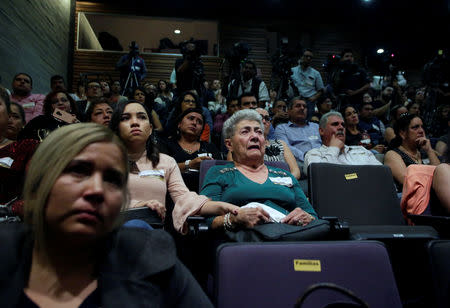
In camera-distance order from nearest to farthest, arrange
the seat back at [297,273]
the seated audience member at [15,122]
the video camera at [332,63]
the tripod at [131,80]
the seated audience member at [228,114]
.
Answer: the seat back at [297,273] < the seated audience member at [15,122] < the seated audience member at [228,114] < the video camera at [332,63] < the tripod at [131,80]

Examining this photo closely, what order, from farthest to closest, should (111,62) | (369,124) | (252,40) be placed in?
(252,40)
(111,62)
(369,124)

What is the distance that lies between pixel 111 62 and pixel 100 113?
20.0 feet

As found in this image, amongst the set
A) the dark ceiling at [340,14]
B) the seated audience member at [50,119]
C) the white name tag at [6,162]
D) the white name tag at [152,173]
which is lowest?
the white name tag at [152,173]

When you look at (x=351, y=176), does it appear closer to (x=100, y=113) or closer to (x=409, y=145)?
(x=409, y=145)

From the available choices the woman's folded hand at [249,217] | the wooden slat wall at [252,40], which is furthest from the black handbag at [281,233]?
the wooden slat wall at [252,40]

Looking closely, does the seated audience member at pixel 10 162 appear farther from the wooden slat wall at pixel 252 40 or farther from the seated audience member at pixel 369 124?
the wooden slat wall at pixel 252 40

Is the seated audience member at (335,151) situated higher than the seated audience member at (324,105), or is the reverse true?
the seated audience member at (324,105)

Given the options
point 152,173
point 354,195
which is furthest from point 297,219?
point 152,173

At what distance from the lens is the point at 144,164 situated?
2.01 m

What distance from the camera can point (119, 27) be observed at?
30.9ft

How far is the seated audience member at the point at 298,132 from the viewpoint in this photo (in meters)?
3.36

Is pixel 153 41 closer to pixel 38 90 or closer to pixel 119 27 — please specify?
pixel 119 27

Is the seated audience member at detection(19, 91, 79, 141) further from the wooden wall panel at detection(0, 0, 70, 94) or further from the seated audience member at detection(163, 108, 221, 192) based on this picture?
the wooden wall panel at detection(0, 0, 70, 94)

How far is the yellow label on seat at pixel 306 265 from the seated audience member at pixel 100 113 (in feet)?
6.86
